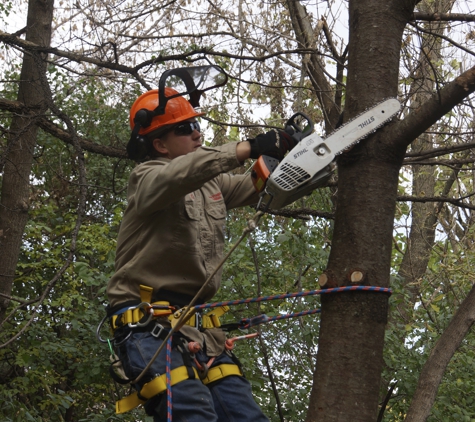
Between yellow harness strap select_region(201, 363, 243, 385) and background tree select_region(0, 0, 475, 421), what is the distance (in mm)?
422

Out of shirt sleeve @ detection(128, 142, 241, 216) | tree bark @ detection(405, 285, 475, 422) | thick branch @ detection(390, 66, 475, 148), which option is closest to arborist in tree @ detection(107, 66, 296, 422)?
shirt sleeve @ detection(128, 142, 241, 216)

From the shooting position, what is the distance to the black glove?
230cm

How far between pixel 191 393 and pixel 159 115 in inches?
45.0

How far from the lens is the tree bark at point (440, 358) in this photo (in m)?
2.96

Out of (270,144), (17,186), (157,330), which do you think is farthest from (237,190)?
(17,186)

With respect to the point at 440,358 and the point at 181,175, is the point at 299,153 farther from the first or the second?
the point at 440,358

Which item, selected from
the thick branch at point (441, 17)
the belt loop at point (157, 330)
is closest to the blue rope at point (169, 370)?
the belt loop at point (157, 330)

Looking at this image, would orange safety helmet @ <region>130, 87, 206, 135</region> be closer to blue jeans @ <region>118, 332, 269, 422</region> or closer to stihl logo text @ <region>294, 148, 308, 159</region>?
stihl logo text @ <region>294, 148, 308, 159</region>

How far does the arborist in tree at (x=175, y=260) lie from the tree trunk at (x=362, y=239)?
319 millimetres

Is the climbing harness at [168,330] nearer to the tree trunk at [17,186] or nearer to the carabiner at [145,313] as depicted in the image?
the carabiner at [145,313]

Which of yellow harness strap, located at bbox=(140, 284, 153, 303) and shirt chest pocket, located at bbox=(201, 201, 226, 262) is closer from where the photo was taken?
yellow harness strap, located at bbox=(140, 284, 153, 303)

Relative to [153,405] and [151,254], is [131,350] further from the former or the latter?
[151,254]

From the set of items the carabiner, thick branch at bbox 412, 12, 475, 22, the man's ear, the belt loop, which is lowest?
the belt loop

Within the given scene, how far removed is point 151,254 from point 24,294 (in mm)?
5789
